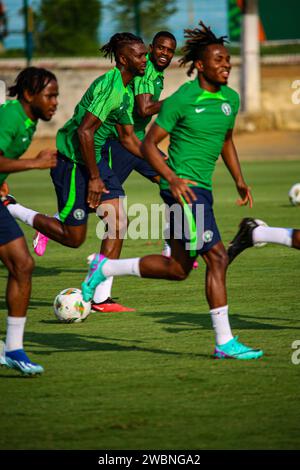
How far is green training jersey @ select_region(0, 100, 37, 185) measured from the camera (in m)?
7.30

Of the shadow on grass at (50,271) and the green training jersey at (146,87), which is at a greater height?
the green training jersey at (146,87)

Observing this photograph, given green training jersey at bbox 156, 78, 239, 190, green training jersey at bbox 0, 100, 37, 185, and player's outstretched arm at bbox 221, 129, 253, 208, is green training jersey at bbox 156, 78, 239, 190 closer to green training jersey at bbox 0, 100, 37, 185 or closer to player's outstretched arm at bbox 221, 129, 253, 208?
player's outstretched arm at bbox 221, 129, 253, 208

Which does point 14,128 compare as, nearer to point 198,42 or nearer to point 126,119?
point 198,42

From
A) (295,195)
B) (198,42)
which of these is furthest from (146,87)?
(295,195)

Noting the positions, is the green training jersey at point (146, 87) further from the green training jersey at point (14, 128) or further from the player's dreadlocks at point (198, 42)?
the green training jersey at point (14, 128)

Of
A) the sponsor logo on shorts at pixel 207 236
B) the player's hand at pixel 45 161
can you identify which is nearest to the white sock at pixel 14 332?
the player's hand at pixel 45 161

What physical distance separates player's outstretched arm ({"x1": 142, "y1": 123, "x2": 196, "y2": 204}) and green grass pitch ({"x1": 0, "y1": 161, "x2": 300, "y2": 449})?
1.21m

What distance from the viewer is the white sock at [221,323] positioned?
756cm

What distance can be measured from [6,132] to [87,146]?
177 cm

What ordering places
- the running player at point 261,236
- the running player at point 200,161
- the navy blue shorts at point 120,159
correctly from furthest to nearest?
the navy blue shorts at point 120,159 < the running player at point 261,236 < the running player at point 200,161

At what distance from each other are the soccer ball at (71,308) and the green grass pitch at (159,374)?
10cm

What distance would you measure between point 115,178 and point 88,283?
2294 millimetres

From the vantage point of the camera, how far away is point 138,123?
36.8 ft
